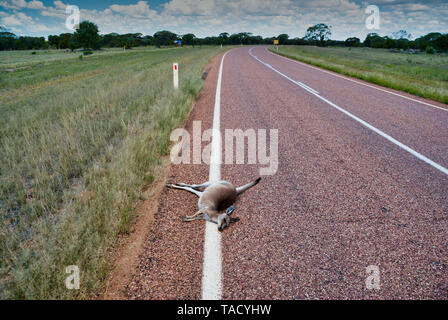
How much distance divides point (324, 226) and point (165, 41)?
123177 mm

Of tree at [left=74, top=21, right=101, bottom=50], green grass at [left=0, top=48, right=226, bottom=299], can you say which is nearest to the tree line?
tree at [left=74, top=21, right=101, bottom=50]

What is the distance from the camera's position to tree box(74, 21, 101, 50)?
66.9 m

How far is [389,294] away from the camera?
204cm

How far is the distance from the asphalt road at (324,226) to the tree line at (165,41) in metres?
55.8

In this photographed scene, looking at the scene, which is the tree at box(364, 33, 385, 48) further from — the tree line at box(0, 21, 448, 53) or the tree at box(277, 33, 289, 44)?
the tree at box(277, 33, 289, 44)

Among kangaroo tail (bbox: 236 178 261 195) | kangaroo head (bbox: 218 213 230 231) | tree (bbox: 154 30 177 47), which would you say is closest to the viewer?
kangaroo head (bbox: 218 213 230 231)

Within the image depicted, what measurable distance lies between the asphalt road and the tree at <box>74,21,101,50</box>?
7741 cm

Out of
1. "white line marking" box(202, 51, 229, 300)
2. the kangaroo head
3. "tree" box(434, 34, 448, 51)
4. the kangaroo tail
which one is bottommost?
"white line marking" box(202, 51, 229, 300)

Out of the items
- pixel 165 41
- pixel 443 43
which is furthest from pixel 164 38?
pixel 443 43

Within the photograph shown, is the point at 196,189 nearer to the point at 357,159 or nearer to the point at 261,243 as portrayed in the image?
the point at 261,243

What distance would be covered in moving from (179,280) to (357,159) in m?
3.65

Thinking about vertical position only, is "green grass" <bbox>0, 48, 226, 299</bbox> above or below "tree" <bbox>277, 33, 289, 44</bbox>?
below
